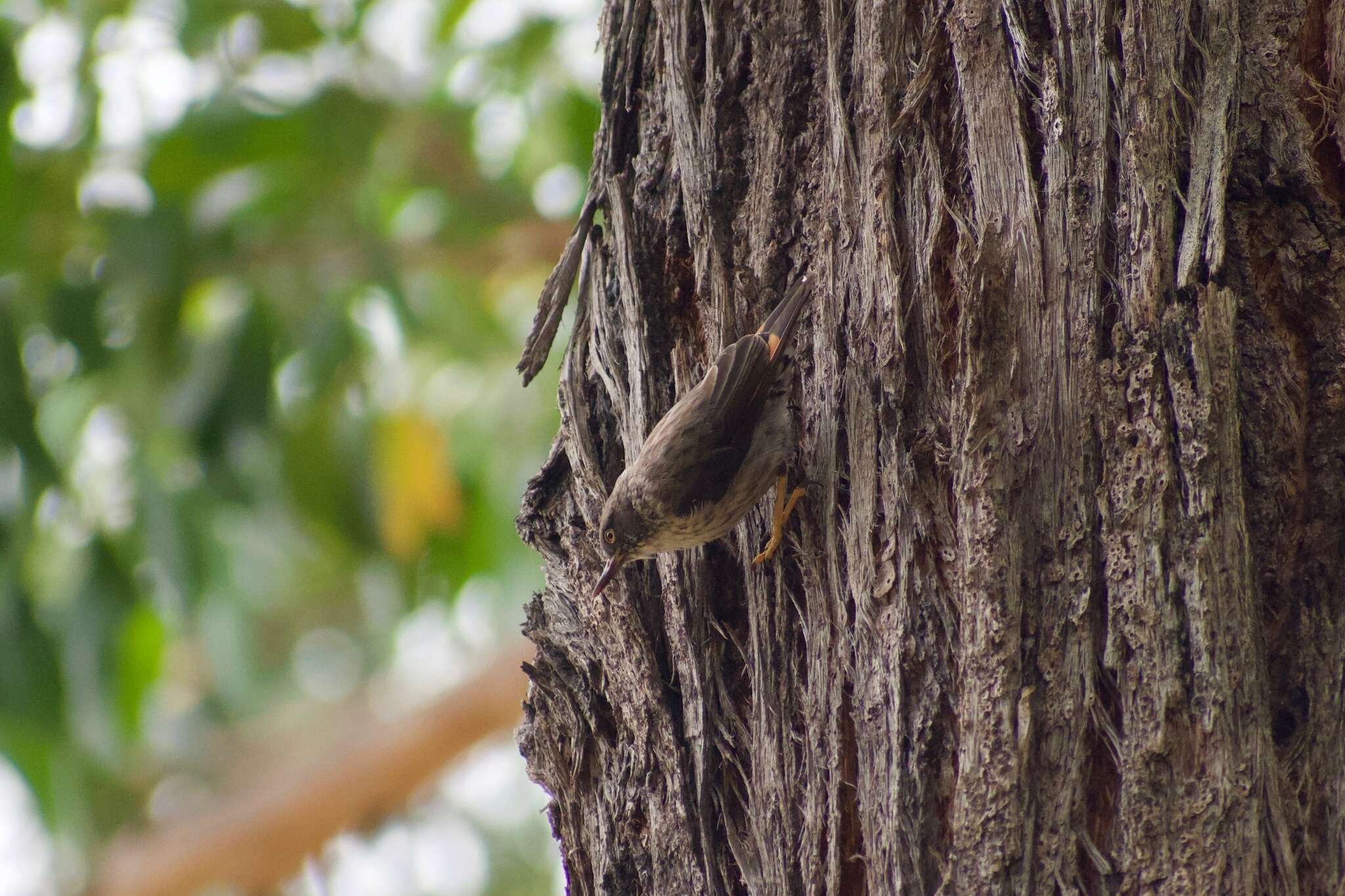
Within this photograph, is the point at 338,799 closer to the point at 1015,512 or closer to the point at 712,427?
the point at 712,427

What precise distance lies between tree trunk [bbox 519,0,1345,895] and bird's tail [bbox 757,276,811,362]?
5cm

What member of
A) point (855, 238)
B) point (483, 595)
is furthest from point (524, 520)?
point (483, 595)

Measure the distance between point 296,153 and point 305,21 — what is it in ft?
2.24

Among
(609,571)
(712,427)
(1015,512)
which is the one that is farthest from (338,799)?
(1015,512)

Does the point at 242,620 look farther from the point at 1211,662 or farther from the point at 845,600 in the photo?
the point at 1211,662

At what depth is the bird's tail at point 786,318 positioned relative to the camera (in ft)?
8.57

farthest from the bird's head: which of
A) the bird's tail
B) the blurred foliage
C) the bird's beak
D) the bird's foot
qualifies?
the blurred foliage

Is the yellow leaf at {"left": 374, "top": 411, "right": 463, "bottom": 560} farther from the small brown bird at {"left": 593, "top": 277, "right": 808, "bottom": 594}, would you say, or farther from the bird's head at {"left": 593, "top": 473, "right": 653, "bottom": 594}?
the bird's head at {"left": 593, "top": 473, "right": 653, "bottom": 594}

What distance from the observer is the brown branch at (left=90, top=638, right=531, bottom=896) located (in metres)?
8.84

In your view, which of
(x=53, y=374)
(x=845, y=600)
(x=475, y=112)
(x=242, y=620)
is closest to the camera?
(x=845, y=600)

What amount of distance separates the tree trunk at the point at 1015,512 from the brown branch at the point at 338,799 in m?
6.46

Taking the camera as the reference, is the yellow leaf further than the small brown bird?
Yes

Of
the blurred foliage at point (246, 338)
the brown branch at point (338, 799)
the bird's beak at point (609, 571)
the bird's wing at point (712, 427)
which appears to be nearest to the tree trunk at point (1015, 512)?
the bird's beak at point (609, 571)

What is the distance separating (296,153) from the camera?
6230 millimetres
